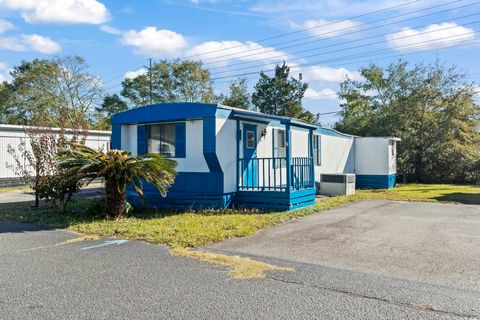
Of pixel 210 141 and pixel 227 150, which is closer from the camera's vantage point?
pixel 210 141

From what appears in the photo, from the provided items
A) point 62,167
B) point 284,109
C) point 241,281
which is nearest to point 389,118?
point 284,109

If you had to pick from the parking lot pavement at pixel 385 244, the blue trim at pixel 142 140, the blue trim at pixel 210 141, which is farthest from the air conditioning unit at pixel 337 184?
the blue trim at pixel 142 140

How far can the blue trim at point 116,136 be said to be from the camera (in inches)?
444

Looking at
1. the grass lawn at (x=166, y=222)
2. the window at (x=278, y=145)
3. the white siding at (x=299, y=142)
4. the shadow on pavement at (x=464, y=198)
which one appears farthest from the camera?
the white siding at (x=299, y=142)

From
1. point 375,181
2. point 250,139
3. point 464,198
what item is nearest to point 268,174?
point 250,139

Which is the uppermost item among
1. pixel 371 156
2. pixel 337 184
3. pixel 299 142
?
pixel 299 142

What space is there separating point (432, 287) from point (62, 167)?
286 inches

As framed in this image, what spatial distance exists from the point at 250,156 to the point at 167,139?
2.27 m

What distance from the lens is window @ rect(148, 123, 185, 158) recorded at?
10.3 meters

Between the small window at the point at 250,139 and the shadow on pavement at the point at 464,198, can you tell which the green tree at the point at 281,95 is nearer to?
the shadow on pavement at the point at 464,198

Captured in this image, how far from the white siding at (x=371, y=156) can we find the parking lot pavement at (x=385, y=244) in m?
7.45

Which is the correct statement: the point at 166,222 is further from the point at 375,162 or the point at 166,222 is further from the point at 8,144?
the point at 375,162

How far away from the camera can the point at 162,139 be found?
10766 millimetres

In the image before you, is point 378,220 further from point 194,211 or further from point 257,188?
point 194,211
